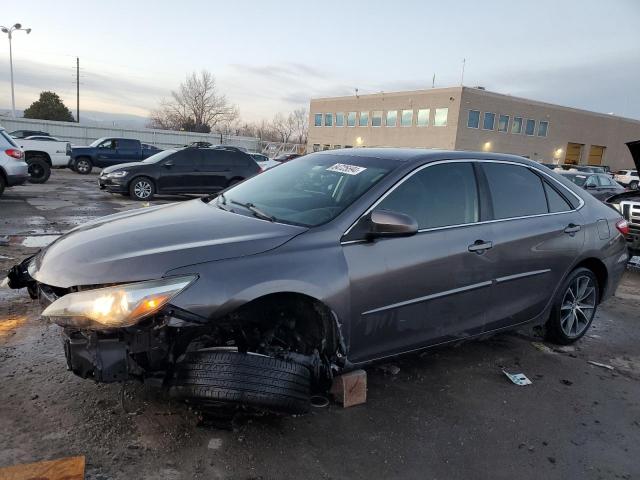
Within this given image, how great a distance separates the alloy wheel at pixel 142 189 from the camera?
45.6ft

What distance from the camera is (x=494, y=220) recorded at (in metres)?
3.79

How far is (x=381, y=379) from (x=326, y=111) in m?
57.2

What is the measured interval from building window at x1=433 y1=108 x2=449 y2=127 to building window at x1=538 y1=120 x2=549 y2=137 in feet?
38.3

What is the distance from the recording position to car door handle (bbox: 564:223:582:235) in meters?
4.28

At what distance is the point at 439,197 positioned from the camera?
3.59m

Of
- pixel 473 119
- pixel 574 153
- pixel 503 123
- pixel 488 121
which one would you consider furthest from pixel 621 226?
pixel 574 153

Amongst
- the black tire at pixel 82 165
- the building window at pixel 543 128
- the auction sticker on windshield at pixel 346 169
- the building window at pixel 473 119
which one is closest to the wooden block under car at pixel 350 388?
the auction sticker on windshield at pixel 346 169

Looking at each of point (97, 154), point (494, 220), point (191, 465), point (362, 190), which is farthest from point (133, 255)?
point (97, 154)

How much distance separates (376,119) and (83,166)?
35.5m

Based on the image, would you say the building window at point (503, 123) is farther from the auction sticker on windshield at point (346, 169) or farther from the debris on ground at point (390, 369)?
the debris on ground at point (390, 369)

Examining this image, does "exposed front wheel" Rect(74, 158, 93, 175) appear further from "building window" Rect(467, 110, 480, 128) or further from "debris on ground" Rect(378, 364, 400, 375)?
"building window" Rect(467, 110, 480, 128)

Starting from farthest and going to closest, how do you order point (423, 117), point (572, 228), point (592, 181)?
1. point (423, 117)
2. point (592, 181)
3. point (572, 228)

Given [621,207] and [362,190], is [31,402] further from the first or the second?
[621,207]

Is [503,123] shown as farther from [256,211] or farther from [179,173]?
[256,211]
